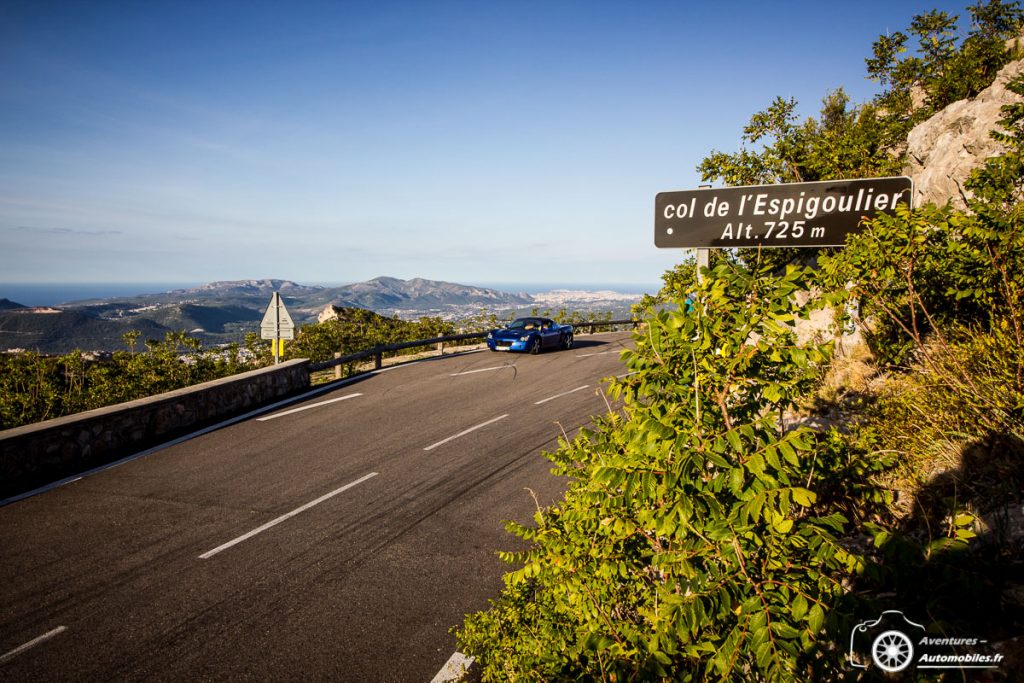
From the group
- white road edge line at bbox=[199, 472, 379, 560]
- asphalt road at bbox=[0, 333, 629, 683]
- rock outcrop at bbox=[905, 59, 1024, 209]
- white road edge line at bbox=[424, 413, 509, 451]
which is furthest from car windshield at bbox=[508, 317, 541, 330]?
white road edge line at bbox=[199, 472, 379, 560]

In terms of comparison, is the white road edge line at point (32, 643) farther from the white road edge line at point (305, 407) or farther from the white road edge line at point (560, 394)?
the white road edge line at point (560, 394)

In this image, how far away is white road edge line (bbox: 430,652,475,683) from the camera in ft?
11.7

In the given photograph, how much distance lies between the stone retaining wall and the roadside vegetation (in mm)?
8119

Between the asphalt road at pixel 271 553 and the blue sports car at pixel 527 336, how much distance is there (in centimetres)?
1085

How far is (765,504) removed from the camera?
2107 millimetres

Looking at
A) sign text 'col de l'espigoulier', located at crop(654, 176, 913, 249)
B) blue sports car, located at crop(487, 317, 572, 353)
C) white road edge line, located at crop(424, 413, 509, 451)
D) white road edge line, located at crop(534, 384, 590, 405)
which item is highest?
sign text 'col de l'espigoulier', located at crop(654, 176, 913, 249)

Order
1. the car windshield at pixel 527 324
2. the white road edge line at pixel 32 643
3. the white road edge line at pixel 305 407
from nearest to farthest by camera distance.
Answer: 1. the white road edge line at pixel 32 643
2. the white road edge line at pixel 305 407
3. the car windshield at pixel 527 324

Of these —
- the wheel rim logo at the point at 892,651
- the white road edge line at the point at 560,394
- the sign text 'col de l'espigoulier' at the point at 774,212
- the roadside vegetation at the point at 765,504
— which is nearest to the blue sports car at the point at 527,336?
the white road edge line at the point at 560,394

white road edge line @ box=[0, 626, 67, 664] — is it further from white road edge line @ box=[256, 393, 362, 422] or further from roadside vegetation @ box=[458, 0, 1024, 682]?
white road edge line @ box=[256, 393, 362, 422]

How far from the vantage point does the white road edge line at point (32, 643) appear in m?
3.78

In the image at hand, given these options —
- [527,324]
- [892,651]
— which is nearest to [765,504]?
[892,651]

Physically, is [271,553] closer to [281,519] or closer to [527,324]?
[281,519]

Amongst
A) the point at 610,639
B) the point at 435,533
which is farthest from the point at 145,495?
the point at 610,639

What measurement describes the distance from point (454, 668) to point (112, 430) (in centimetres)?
833
